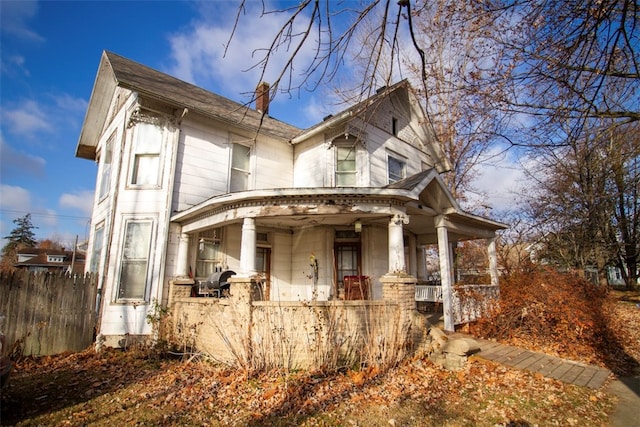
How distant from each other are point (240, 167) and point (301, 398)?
25.2 feet

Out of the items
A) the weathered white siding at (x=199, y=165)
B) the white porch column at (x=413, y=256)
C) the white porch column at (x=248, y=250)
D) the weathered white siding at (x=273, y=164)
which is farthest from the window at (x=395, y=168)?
the white porch column at (x=248, y=250)

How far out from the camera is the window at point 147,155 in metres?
9.47

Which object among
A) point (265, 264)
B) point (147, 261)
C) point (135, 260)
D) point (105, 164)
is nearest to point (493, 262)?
Answer: point (265, 264)

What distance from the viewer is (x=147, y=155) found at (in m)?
9.62

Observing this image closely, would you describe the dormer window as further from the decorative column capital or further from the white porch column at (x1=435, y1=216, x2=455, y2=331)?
the decorative column capital

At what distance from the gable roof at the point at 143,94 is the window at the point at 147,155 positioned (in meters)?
1.14

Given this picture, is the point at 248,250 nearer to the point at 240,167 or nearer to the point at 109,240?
the point at 240,167

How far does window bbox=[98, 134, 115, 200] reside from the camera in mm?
11094

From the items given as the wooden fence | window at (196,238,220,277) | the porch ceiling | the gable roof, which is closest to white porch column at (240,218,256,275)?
the porch ceiling

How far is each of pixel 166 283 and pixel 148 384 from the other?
10.8ft

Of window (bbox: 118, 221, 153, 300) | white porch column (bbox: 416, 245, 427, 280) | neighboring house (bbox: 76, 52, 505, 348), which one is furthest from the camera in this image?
white porch column (bbox: 416, 245, 427, 280)

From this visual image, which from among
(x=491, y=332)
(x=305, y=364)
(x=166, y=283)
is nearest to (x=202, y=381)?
(x=305, y=364)

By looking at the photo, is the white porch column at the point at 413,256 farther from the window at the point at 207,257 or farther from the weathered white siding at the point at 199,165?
the weathered white siding at the point at 199,165

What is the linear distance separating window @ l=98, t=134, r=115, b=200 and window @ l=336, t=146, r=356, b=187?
25.2ft
